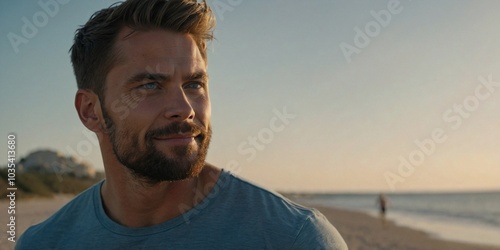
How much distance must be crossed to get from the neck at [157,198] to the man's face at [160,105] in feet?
0.26

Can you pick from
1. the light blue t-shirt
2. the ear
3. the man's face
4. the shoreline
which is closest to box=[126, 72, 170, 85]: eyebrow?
the man's face

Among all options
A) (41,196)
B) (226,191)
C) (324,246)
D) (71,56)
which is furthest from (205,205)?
(41,196)

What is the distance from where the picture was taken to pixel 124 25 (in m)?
2.83

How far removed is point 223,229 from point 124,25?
124 centimetres

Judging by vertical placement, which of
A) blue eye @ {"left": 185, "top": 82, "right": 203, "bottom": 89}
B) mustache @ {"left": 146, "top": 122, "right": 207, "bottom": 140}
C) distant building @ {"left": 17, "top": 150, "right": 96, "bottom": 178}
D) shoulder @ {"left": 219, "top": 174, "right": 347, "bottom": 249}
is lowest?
shoulder @ {"left": 219, "top": 174, "right": 347, "bottom": 249}

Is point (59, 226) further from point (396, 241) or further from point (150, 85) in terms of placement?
point (396, 241)

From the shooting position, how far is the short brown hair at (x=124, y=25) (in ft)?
8.91

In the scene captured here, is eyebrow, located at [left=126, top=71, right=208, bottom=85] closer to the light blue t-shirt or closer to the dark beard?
the dark beard

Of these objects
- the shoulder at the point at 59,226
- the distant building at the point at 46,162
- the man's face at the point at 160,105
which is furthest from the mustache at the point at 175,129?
the distant building at the point at 46,162

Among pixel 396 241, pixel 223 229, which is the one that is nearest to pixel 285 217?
pixel 223 229

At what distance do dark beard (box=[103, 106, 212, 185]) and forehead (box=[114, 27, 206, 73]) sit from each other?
0.32 meters

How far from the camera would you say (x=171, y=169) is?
8.29 feet

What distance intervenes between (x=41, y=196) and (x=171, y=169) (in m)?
36.0

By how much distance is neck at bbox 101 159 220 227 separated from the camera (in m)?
2.63
